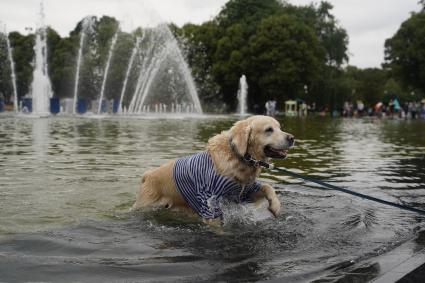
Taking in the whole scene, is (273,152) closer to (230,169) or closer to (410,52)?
(230,169)

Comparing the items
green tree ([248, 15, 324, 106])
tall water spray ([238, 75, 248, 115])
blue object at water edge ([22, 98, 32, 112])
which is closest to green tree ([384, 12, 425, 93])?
green tree ([248, 15, 324, 106])

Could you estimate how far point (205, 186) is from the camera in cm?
588

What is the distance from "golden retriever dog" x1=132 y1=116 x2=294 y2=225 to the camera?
19.0ft

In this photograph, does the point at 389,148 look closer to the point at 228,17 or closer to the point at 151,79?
the point at 151,79

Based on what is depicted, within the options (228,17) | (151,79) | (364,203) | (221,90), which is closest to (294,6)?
(228,17)

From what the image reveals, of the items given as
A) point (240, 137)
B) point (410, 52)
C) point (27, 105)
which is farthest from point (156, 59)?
point (240, 137)

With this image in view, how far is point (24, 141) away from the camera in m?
15.8

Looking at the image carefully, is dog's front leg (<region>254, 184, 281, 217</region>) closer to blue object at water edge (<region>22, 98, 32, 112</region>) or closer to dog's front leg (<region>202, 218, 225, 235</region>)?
dog's front leg (<region>202, 218, 225, 235</region>)

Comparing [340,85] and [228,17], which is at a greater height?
[228,17]

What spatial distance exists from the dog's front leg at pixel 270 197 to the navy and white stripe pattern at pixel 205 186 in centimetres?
6

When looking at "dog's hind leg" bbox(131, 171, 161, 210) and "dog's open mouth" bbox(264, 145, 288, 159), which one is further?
"dog's hind leg" bbox(131, 171, 161, 210)

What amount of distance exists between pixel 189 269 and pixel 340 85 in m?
76.5

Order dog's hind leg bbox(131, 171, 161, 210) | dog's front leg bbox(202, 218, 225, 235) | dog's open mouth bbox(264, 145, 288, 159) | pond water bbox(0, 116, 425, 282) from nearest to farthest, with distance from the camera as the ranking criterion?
pond water bbox(0, 116, 425, 282) < dog's front leg bbox(202, 218, 225, 235) < dog's open mouth bbox(264, 145, 288, 159) < dog's hind leg bbox(131, 171, 161, 210)

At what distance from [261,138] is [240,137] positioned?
0.78ft
